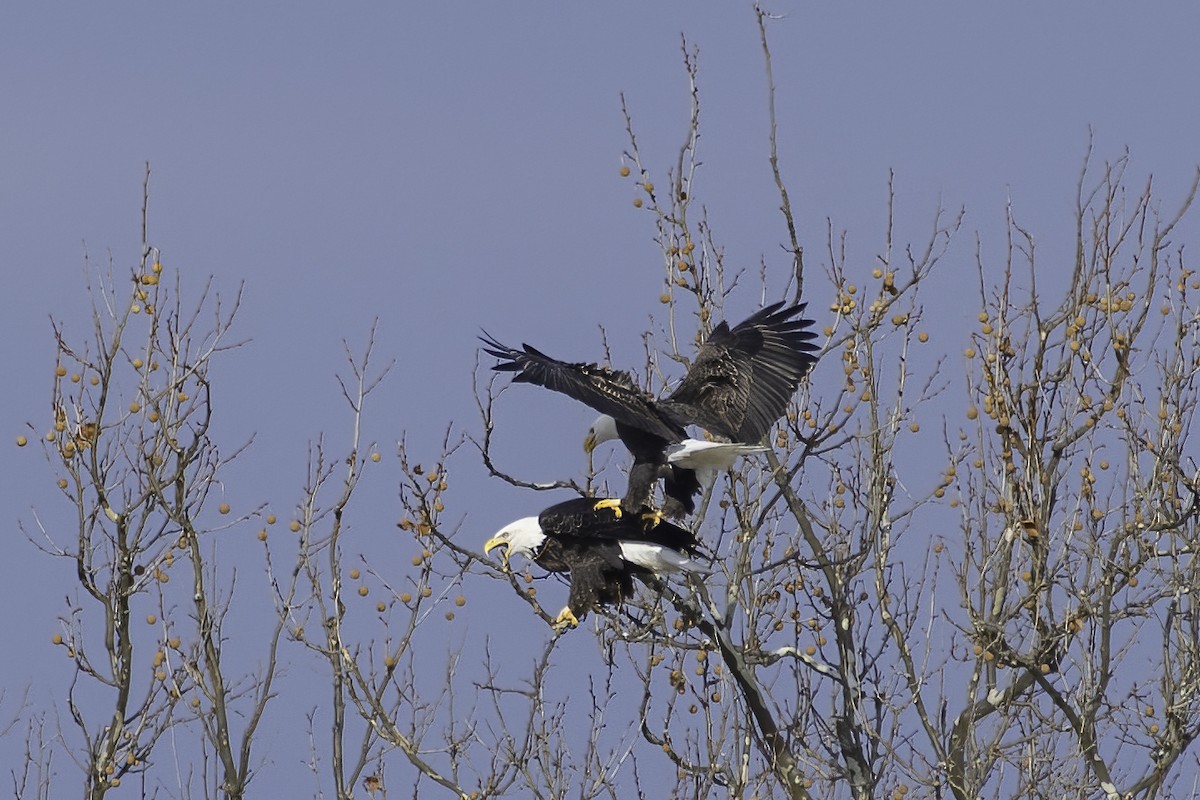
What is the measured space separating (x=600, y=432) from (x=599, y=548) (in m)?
0.66

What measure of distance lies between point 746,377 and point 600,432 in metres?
0.87

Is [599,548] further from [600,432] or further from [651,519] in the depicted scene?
[600,432]

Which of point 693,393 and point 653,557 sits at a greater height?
point 693,393

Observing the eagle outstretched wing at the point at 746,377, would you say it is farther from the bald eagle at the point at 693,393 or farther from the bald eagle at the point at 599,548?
the bald eagle at the point at 599,548

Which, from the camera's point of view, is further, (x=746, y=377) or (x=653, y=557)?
(x=746, y=377)

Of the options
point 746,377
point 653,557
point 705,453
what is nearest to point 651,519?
point 653,557

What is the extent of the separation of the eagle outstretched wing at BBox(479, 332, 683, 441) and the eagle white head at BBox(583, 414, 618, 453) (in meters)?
0.23

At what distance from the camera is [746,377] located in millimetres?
8344

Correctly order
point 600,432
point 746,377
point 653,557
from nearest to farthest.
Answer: point 653,557
point 600,432
point 746,377

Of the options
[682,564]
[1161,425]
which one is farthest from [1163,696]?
[682,564]

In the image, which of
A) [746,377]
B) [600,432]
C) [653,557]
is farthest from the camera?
[746,377]

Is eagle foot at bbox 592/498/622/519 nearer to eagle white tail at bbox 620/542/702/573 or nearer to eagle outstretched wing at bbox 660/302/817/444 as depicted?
eagle white tail at bbox 620/542/702/573

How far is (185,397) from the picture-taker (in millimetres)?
7773

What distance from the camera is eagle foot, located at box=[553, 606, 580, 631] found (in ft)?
24.3
